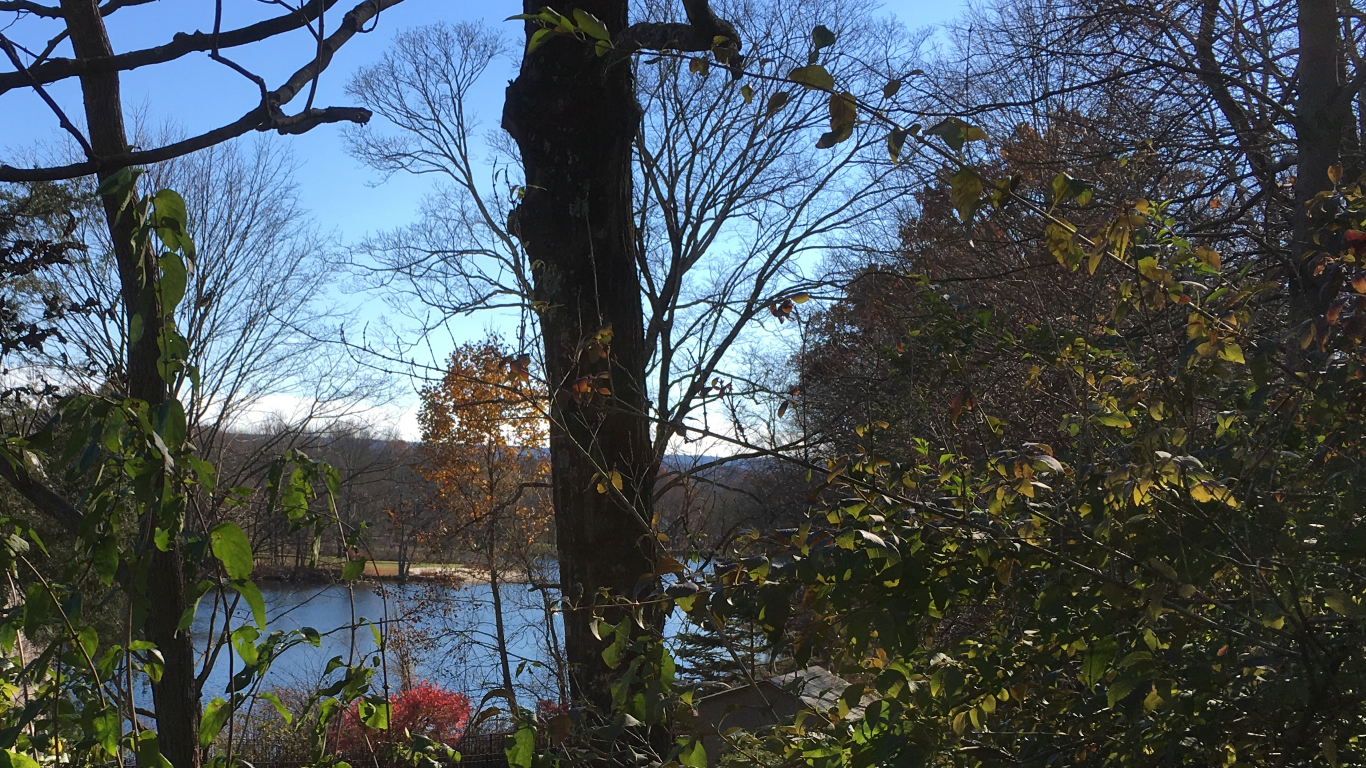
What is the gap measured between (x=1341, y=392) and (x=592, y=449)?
7.10 ft

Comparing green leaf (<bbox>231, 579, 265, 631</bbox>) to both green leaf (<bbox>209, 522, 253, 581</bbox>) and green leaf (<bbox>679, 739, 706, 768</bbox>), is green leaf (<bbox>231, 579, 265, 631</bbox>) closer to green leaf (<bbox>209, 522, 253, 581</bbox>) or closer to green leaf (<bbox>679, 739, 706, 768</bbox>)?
green leaf (<bbox>209, 522, 253, 581</bbox>)

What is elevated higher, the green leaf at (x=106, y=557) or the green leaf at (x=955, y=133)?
the green leaf at (x=955, y=133)

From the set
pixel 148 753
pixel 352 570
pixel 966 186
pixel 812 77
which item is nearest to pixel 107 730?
pixel 148 753

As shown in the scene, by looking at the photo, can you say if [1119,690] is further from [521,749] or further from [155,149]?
[155,149]

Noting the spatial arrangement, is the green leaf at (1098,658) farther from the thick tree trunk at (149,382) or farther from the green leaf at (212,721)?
the thick tree trunk at (149,382)

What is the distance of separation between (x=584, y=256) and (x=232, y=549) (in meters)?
2.20

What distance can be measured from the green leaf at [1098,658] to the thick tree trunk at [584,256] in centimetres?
187

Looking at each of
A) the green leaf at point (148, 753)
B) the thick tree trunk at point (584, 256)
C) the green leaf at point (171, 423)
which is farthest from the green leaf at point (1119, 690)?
the thick tree trunk at point (584, 256)

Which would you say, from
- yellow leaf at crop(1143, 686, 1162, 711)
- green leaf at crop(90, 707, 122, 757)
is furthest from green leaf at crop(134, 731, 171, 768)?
yellow leaf at crop(1143, 686, 1162, 711)

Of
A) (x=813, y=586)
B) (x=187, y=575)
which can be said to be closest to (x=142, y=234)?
(x=187, y=575)

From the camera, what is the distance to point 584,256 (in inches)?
131

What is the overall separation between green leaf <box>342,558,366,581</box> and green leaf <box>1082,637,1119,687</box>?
1.32 m

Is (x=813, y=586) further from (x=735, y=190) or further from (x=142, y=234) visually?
(x=735, y=190)

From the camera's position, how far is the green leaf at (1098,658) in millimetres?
1393
